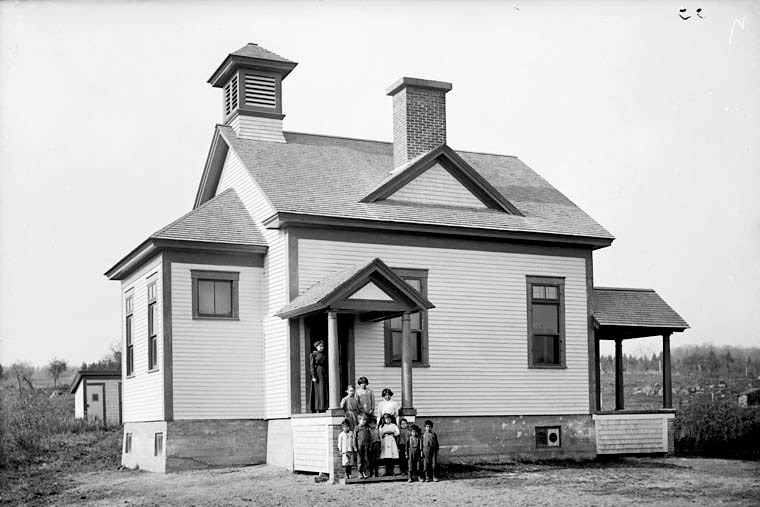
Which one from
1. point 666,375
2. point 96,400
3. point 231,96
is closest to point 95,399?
point 96,400

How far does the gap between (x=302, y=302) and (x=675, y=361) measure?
51.1 m

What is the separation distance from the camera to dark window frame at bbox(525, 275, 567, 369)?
25609 mm

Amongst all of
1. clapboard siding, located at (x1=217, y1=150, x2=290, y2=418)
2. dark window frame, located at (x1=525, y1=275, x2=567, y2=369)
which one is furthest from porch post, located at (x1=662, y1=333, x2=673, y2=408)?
clapboard siding, located at (x1=217, y1=150, x2=290, y2=418)

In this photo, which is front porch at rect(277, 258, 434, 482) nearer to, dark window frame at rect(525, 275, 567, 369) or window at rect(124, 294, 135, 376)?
dark window frame at rect(525, 275, 567, 369)

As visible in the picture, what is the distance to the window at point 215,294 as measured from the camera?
76.6 ft

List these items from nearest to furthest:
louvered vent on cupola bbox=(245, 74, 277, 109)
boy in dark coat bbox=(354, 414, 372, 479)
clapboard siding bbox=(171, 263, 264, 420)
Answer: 1. boy in dark coat bbox=(354, 414, 372, 479)
2. clapboard siding bbox=(171, 263, 264, 420)
3. louvered vent on cupola bbox=(245, 74, 277, 109)

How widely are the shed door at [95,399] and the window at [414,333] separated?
1088 inches

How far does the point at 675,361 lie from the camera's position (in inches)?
2677

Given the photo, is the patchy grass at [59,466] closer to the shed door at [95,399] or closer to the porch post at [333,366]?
the porch post at [333,366]

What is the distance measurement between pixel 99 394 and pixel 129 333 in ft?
77.1

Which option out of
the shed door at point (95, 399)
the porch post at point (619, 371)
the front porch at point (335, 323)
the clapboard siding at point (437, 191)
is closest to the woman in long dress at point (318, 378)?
the front porch at point (335, 323)

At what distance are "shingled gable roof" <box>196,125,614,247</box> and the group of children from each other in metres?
4.80

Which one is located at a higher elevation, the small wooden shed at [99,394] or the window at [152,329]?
the window at [152,329]

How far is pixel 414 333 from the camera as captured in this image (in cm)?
2427
